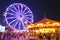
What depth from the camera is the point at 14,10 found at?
3158 cm

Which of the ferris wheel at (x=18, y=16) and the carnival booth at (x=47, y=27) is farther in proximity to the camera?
the ferris wheel at (x=18, y=16)

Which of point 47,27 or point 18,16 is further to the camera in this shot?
point 18,16

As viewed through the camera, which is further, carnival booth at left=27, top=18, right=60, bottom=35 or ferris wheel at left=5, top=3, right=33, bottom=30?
ferris wheel at left=5, top=3, right=33, bottom=30

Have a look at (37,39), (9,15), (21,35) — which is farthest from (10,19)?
(37,39)

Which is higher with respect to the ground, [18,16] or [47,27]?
[18,16]

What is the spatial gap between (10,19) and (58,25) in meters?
9.26

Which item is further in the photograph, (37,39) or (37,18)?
(37,18)

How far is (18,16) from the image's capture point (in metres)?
31.2

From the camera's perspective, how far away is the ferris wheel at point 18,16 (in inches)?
1218

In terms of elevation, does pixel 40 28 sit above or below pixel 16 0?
below

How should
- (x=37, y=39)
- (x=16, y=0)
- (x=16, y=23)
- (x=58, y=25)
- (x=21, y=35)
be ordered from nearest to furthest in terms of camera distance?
(x=37, y=39) < (x=58, y=25) < (x=21, y=35) < (x=16, y=23) < (x=16, y=0)

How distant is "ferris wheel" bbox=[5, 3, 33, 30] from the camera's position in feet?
102

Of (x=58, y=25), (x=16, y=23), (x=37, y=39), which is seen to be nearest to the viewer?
(x=37, y=39)

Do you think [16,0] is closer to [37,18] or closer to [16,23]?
[37,18]
